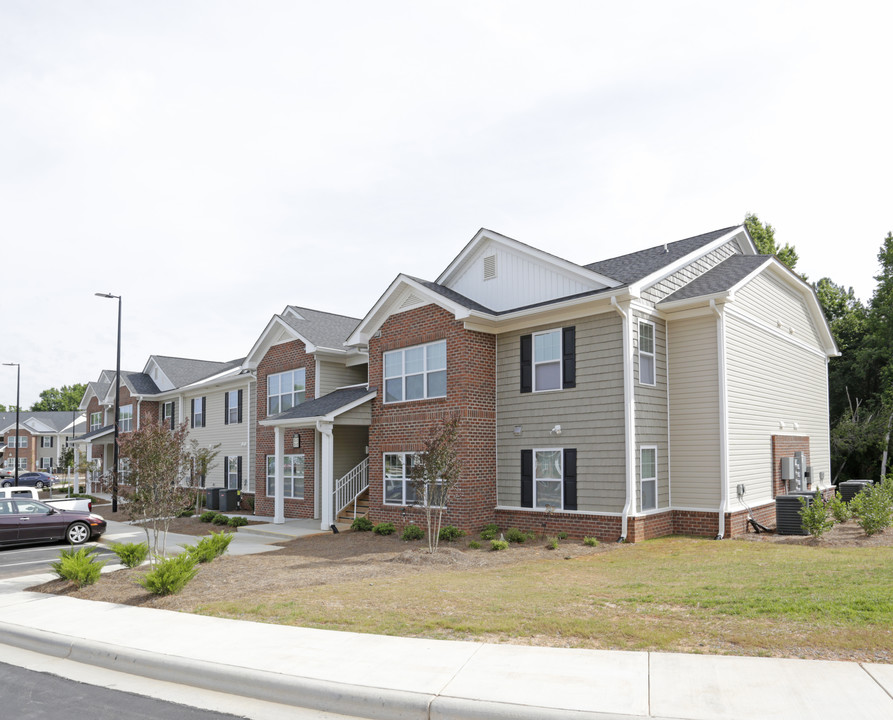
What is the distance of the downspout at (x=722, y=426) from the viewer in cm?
1562

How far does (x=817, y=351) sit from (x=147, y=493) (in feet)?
70.4

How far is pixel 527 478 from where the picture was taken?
1739 centimetres

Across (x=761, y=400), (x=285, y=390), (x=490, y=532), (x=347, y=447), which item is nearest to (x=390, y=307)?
(x=347, y=447)

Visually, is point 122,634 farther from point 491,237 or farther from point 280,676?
point 491,237

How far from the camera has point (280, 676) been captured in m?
6.38

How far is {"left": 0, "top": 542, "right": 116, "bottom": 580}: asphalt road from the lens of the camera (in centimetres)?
1473

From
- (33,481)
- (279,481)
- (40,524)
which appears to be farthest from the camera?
(33,481)

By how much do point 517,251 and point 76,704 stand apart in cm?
1467

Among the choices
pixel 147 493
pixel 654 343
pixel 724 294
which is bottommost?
pixel 147 493

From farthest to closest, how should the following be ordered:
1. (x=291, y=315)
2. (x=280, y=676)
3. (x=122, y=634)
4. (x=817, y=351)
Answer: (x=291, y=315), (x=817, y=351), (x=122, y=634), (x=280, y=676)

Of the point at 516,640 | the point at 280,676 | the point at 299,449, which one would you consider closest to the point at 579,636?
the point at 516,640

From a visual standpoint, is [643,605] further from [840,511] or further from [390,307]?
[390,307]

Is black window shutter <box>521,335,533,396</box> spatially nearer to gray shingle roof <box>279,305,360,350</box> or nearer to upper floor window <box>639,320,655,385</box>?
upper floor window <box>639,320,655,385</box>

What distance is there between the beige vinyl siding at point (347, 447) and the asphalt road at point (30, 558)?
25.1ft
